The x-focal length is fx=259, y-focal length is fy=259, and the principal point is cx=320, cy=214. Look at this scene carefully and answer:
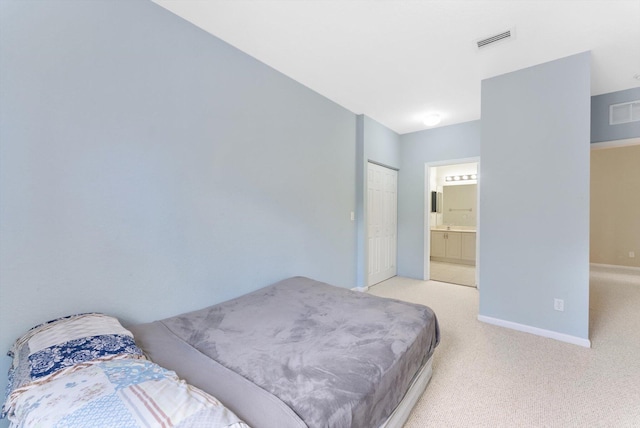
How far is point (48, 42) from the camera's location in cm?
146

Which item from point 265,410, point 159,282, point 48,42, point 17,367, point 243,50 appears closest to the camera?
point 265,410

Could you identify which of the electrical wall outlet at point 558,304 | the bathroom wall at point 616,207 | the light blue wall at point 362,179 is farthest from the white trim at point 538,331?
the bathroom wall at point 616,207

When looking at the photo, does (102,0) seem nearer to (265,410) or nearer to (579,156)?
(265,410)

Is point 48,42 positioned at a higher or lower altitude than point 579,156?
higher

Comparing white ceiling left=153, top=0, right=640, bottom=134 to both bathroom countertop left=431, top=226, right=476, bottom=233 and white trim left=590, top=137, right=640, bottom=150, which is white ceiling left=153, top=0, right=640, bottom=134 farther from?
bathroom countertop left=431, top=226, right=476, bottom=233

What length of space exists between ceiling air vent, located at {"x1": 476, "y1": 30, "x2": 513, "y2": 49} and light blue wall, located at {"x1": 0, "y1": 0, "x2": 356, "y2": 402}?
190 centimetres

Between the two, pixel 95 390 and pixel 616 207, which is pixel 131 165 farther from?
pixel 616 207

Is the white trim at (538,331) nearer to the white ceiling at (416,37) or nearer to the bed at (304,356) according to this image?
the bed at (304,356)

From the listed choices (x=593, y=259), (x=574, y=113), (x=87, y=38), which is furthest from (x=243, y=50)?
(x=593, y=259)

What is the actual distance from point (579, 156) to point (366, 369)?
285 centimetres

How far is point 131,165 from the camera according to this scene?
1.74 m

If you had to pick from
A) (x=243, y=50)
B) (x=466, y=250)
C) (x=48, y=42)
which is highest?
(x=243, y=50)

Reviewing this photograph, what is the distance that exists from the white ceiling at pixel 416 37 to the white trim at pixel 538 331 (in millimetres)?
2720

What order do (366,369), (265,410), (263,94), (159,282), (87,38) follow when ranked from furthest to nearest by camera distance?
(263,94)
(159,282)
(87,38)
(366,369)
(265,410)
